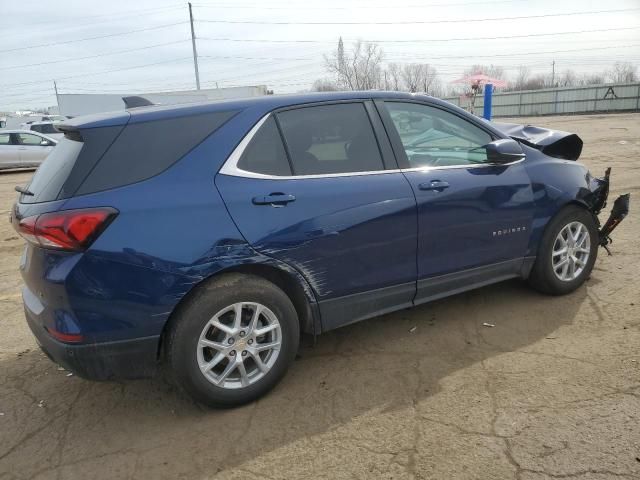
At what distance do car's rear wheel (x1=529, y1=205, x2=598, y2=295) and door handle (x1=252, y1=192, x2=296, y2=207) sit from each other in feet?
7.29

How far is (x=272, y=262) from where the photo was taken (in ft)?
9.29

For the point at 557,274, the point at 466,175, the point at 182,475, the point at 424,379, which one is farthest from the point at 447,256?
the point at 182,475

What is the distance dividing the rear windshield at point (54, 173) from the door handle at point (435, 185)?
2.02 meters

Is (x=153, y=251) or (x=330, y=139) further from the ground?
(x=330, y=139)

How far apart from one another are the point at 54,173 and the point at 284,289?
4.58ft

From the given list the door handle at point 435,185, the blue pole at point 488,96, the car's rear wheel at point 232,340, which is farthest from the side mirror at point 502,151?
the blue pole at point 488,96

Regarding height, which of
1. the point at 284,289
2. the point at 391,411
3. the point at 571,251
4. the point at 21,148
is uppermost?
the point at 284,289

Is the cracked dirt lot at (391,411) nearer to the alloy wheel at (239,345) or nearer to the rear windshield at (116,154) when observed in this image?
the alloy wheel at (239,345)

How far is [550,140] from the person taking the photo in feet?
14.2

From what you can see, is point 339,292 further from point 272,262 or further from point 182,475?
point 182,475

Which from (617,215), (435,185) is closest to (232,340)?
(435,185)

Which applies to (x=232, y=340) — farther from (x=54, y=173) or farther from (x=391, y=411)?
(x=54, y=173)

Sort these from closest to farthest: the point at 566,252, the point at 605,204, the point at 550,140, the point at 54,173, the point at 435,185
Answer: the point at 54,173, the point at 435,185, the point at 566,252, the point at 550,140, the point at 605,204

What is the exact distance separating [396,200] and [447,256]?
2.00 ft
